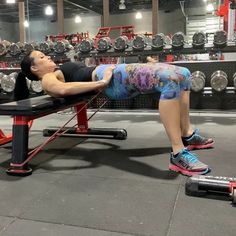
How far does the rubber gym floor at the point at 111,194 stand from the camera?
1344 millimetres

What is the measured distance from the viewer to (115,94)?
220cm

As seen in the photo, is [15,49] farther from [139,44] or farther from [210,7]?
[210,7]

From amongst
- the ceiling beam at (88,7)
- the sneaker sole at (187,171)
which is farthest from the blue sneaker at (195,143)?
the ceiling beam at (88,7)

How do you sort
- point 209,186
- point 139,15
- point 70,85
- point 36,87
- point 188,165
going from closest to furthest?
point 209,186
point 188,165
point 70,85
point 36,87
point 139,15

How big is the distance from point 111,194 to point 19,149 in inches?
27.4

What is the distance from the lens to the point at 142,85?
205cm

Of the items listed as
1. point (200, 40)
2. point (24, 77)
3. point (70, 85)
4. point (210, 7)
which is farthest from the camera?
point (210, 7)

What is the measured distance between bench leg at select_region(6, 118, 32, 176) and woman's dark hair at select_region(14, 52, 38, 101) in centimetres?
46

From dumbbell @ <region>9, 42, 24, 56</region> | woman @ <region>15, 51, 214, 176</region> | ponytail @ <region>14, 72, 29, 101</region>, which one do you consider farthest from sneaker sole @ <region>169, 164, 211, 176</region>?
dumbbell @ <region>9, 42, 24, 56</region>

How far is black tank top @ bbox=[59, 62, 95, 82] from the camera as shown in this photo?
2262mm

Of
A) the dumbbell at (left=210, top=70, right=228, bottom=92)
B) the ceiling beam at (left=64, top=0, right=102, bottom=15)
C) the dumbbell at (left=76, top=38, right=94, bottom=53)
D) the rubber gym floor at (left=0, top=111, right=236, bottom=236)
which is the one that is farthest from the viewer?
the ceiling beam at (left=64, top=0, right=102, bottom=15)

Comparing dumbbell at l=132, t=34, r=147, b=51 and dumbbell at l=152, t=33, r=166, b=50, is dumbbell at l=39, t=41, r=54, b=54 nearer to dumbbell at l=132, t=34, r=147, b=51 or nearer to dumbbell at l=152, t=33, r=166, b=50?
dumbbell at l=132, t=34, r=147, b=51

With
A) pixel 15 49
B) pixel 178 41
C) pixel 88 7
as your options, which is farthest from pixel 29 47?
pixel 88 7

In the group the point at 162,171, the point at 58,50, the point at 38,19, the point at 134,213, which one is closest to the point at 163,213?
the point at 134,213
